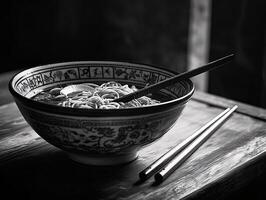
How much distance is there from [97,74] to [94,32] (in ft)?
7.13

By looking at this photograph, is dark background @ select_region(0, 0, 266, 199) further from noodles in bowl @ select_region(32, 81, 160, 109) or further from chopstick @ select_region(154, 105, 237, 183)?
noodles in bowl @ select_region(32, 81, 160, 109)

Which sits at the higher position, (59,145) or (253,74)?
(59,145)

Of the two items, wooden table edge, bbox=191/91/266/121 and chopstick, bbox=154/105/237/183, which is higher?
chopstick, bbox=154/105/237/183

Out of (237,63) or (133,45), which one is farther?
(133,45)

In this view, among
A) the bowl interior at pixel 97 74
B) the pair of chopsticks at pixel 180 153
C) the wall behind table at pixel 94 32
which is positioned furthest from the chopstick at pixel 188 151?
the wall behind table at pixel 94 32

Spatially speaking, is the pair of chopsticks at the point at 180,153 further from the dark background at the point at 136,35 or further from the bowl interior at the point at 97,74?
the dark background at the point at 136,35

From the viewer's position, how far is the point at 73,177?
2.89ft

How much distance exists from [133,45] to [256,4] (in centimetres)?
110

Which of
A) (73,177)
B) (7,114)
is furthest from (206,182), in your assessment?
(7,114)

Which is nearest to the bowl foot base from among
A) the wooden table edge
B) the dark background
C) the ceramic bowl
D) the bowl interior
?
the ceramic bowl

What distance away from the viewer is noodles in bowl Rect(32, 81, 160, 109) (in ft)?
3.10

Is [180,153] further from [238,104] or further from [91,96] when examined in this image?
[238,104]

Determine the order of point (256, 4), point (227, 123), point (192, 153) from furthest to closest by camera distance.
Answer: point (256, 4) < point (227, 123) < point (192, 153)

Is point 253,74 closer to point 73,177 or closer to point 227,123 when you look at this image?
point 227,123
